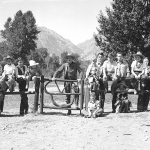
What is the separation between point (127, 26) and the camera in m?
18.7

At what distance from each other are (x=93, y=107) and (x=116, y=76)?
130 centimetres

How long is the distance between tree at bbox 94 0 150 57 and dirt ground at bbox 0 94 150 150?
11606 mm

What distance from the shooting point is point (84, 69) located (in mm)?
8961

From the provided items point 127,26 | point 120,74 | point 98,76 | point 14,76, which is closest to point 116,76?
point 120,74

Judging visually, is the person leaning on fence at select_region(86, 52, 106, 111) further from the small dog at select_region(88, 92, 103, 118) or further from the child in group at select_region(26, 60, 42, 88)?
the child in group at select_region(26, 60, 42, 88)

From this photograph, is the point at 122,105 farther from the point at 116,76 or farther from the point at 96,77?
the point at 96,77

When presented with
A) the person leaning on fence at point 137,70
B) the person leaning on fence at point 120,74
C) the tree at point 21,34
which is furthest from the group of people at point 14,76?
the tree at point 21,34

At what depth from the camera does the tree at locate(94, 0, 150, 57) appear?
18.4 m

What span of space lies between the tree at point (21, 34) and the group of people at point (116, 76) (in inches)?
1637

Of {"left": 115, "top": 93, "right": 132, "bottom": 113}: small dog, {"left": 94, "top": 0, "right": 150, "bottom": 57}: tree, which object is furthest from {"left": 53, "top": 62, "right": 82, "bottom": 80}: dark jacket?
{"left": 94, "top": 0, "right": 150, "bottom": 57}: tree

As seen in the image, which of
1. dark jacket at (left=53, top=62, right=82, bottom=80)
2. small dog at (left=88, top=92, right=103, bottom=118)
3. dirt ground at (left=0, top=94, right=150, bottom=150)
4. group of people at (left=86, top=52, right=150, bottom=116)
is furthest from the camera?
dark jacket at (left=53, top=62, right=82, bottom=80)

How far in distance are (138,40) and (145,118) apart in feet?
40.7

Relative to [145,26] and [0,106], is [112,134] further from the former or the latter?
[145,26]

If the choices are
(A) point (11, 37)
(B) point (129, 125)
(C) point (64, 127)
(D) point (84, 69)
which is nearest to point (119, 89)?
(D) point (84, 69)
